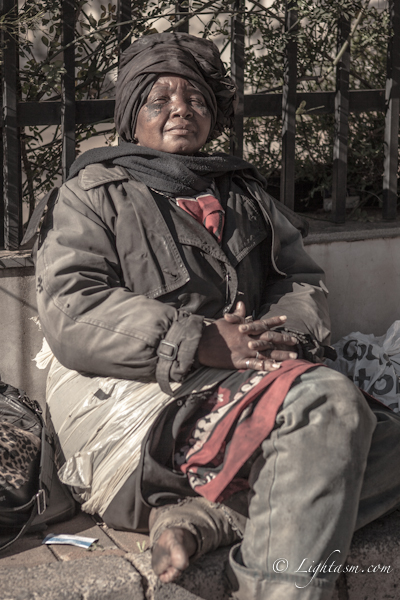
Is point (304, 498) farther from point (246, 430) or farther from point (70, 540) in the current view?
point (70, 540)

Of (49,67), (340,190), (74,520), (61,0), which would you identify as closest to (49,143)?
(49,67)

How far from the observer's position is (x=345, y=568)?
2.22 m

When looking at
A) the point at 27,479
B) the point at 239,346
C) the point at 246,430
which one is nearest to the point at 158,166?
the point at 239,346

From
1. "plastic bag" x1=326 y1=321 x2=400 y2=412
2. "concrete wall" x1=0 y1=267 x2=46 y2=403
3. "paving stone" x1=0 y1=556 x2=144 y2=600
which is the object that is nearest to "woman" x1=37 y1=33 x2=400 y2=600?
"paving stone" x1=0 y1=556 x2=144 y2=600

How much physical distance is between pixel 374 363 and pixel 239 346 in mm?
1198

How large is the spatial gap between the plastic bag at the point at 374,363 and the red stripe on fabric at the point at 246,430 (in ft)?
3.80

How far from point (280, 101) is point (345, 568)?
225 cm

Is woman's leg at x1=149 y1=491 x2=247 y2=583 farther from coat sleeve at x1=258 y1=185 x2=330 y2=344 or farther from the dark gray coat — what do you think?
coat sleeve at x1=258 y1=185 x2=330 y2=344

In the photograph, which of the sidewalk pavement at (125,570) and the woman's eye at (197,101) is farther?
the woman's eye at (197,101)

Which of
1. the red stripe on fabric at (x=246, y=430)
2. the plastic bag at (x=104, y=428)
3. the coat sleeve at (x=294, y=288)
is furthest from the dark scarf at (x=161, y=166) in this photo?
the red stripe on fabric at (x=246, y=430)

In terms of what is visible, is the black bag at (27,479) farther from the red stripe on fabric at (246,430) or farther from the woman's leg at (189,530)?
the red stripe on fabric at (246,430)

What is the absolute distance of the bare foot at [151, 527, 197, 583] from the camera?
1.87 metres

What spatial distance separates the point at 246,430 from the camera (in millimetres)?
2033

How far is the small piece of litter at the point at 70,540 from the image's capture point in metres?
2.28
